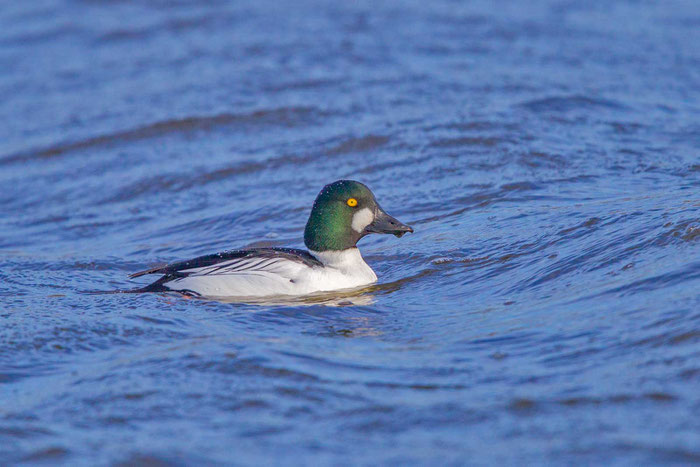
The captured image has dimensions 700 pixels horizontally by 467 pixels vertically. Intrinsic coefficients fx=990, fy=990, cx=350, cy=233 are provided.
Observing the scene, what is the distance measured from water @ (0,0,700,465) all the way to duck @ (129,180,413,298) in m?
0.23

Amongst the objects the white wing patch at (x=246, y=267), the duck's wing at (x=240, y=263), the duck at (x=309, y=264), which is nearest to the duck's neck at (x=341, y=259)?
the duck at (x=309, y=264)

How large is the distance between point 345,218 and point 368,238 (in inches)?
71.7

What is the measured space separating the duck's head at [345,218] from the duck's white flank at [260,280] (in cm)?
37

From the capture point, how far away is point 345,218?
848 centimetres

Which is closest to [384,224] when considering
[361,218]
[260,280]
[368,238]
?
[361,218]

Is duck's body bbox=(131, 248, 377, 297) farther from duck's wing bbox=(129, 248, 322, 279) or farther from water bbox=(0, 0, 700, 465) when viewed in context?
water bbox=(0, 0, 700, 465)

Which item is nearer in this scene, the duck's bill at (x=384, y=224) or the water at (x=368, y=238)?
the water at (x=368, y=238)

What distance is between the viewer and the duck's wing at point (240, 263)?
316 inches

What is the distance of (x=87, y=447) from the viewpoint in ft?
17.0

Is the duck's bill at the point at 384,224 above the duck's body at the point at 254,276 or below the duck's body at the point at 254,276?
above

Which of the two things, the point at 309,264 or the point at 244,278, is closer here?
the point at 244,278

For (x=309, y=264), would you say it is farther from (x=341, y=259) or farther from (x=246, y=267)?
(x=246, y=267)

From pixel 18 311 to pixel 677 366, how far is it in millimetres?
4913

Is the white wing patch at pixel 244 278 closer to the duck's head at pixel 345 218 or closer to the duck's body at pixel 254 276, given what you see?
the duck's body at pixel 254 276
